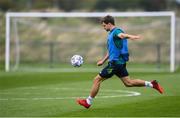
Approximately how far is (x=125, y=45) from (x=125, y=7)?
37.8 m

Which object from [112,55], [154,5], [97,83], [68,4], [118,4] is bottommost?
[154,5]

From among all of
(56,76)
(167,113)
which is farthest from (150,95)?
(56,76)

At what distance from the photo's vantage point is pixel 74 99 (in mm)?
19688

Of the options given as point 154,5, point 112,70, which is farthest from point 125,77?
point 154,5

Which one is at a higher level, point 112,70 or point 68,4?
point 112,70

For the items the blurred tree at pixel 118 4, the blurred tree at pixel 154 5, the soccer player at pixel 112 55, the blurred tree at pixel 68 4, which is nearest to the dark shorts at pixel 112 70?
the soccer player at pixel 112 55

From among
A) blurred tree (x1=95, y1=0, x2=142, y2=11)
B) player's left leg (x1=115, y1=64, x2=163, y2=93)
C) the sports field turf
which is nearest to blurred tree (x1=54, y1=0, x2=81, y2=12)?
blurred tree (x1=95, y1=0, x2=142, y2=11)

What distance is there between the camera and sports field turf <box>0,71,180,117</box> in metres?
16.1

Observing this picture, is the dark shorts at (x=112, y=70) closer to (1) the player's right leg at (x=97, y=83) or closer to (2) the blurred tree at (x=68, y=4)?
(1) the player's right leg at (x=97, y=83)

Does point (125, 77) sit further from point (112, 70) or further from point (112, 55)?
point (112, 55)

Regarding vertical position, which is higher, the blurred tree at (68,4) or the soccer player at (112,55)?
the soccer player at (112,55)

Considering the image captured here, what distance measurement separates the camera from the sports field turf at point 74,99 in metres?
16.1

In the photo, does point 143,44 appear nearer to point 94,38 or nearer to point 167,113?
point 94,38

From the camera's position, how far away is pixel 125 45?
1744 cm
